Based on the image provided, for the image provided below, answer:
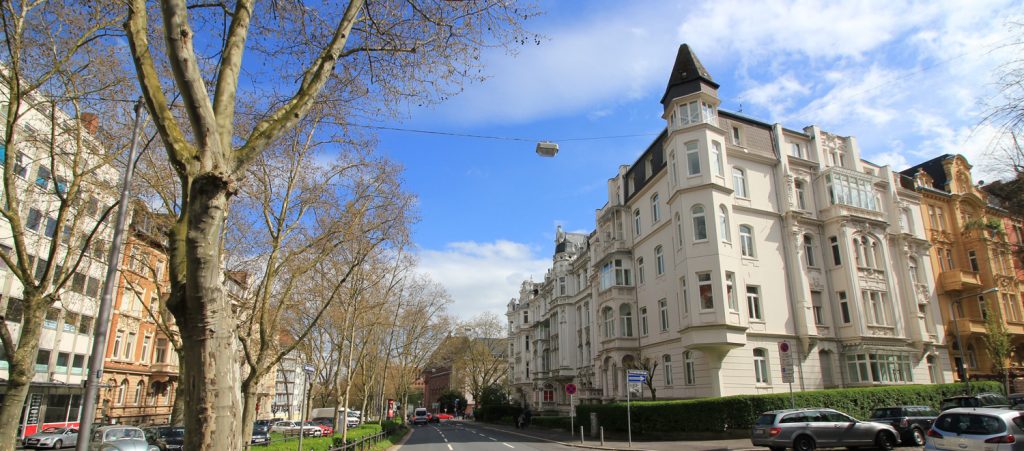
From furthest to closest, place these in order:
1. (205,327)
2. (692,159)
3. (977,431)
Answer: (692,159) → (977,431) → (205,327)

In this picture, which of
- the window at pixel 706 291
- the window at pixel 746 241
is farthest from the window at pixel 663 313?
the window at pixel 746 241

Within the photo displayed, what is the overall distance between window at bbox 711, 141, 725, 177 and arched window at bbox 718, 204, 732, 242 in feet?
6.25

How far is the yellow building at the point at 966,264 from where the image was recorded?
34.7m

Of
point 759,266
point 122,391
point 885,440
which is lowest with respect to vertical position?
point 885,440

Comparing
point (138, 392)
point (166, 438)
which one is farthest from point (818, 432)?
point (138, 392)

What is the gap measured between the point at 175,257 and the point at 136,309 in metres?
46.9

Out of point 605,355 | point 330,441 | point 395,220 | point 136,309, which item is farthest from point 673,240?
point 136,309

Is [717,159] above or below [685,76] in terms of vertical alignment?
below

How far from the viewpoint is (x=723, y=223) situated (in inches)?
1112

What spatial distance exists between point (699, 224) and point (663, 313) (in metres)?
6.24

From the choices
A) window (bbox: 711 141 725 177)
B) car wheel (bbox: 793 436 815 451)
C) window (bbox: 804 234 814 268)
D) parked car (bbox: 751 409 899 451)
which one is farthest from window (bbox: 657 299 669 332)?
car wheel (bbox: 793 436 815 451)

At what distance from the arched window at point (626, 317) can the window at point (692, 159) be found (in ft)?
35.5

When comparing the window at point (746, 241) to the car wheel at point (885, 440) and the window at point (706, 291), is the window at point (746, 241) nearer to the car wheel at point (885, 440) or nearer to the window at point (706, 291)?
the window at point (706, 291)

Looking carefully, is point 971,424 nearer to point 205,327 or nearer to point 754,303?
point 205,327
